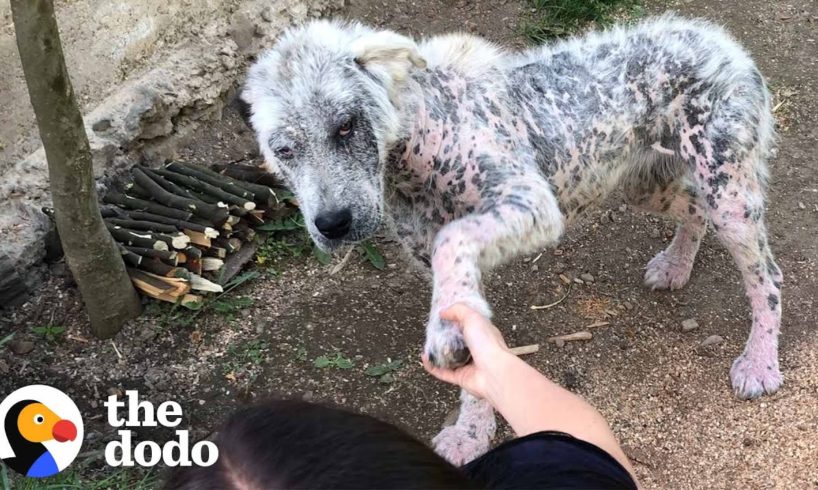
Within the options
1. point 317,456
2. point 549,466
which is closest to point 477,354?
point 549,466

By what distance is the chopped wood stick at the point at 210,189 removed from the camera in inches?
176

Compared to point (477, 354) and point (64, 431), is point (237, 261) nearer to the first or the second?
point (64, 431)

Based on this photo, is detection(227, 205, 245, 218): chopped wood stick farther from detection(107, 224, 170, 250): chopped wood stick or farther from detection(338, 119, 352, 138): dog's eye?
detection(338, 119, 352, 138): dog's eye

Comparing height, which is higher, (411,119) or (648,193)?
(411,119)

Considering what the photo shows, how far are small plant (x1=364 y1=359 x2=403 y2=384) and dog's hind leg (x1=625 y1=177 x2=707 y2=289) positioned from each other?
5.19 feet

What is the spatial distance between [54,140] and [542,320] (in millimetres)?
2695

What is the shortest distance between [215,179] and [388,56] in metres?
1.77

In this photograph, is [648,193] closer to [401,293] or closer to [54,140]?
[401,293]

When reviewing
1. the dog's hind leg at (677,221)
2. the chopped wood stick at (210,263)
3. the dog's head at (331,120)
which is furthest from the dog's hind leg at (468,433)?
the chopped wood stick at (210,263)

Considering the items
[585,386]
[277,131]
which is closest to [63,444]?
[277,131]

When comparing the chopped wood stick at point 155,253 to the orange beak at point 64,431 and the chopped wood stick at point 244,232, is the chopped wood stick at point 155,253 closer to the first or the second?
the chopped wood stick at point 244,232

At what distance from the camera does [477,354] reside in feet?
7.42

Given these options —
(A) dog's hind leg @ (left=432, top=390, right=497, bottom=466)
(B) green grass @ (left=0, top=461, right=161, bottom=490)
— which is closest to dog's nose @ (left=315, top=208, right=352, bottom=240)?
(A) dog's hind leg @ (left=432, top=390, right=497, bottom=466)

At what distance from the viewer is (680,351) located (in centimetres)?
422
